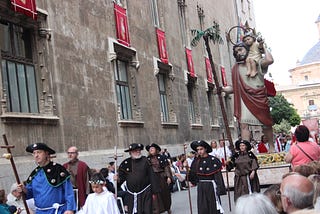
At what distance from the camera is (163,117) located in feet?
74.7

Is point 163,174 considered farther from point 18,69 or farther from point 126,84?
point 126,84

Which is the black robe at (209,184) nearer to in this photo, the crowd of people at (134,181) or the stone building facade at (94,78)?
the crowd of people at (134,181)

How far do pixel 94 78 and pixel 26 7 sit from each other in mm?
4090

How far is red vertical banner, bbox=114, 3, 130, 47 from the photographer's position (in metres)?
18.4

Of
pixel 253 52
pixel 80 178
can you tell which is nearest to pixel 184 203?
pixel 253 52

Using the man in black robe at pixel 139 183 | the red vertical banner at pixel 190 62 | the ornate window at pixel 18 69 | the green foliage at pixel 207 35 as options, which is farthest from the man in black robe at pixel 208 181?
the red vertical banner at pixel 190 62

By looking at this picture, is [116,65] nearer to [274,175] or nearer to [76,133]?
[76,133]

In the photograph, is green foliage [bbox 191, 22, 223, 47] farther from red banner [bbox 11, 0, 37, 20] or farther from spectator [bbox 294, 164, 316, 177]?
spectator [bbox 294, 164, 316, 177]

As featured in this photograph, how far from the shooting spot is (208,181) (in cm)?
1014

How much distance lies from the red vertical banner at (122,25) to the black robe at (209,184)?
29.9ft

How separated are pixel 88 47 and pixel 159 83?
24.2 ft

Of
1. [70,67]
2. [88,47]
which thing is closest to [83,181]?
[70,67]

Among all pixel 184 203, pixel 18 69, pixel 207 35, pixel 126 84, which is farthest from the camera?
pixel 207 35

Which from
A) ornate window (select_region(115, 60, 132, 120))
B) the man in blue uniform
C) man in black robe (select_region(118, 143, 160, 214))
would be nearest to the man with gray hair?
the man in blue uniform
